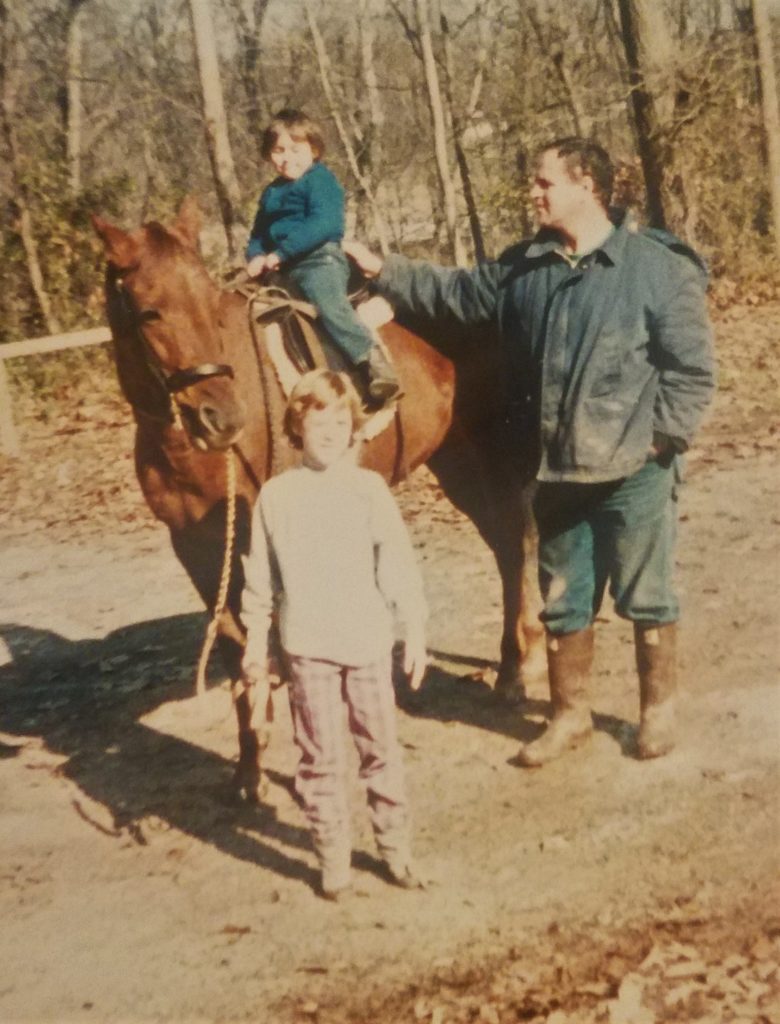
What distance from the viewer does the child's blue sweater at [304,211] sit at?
5062 millimetres

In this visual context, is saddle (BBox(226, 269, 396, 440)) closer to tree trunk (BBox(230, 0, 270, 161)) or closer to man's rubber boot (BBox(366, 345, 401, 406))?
man's rubber boot (BBox(366, 345, 401, 406))

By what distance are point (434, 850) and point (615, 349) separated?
1.92 meters

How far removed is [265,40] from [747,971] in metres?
32.4

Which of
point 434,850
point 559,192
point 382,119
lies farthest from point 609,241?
point 382,119

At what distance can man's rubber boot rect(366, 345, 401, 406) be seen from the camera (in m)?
5.06

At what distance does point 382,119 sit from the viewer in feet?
107

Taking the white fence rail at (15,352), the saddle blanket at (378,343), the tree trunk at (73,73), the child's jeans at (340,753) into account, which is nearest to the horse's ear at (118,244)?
the saddle blanket at (378,343)

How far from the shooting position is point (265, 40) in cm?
3234

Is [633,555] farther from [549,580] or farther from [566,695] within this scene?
[566,695]

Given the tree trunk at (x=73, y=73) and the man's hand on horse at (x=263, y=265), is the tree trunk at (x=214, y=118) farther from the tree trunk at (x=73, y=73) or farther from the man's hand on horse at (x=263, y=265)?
the man's hand on horse at (x=263, y=265)

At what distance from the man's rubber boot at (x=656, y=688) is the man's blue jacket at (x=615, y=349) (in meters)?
0.78

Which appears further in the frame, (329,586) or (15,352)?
(15,352)

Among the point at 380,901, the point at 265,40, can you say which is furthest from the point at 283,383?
the point at 265,40

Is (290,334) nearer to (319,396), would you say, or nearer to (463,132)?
(319,396)
